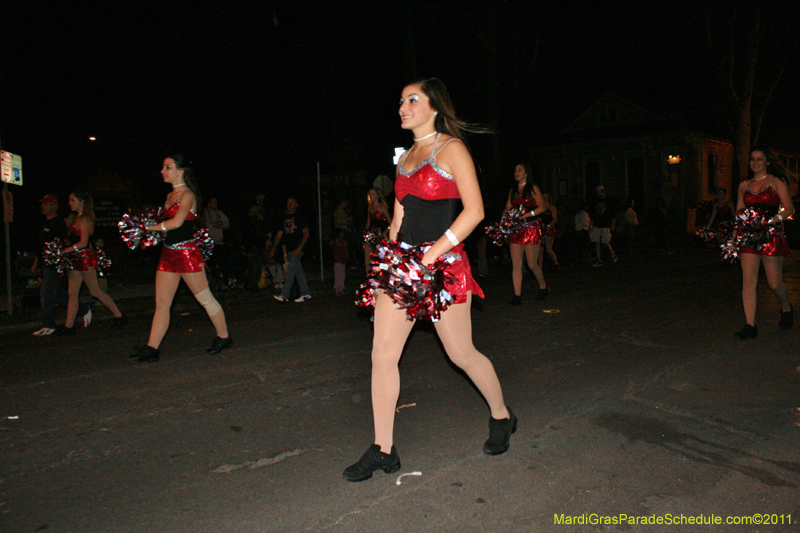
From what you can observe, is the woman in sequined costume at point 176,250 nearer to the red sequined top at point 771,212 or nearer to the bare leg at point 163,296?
the bare leg at point 163,296

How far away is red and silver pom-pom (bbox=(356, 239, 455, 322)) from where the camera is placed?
10.0 feet

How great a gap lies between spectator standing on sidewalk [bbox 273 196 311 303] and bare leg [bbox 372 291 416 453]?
271 inches

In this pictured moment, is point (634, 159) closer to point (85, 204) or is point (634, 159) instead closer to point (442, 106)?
point (85, 204)

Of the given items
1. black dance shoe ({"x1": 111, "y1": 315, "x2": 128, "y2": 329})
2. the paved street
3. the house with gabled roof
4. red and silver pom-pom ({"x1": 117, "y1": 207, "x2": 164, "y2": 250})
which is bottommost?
the paved street

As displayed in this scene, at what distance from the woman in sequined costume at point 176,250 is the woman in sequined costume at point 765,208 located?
18.0 ft

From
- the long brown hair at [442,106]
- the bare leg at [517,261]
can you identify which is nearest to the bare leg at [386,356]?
the long brown hair at [442,106]

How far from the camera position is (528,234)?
8.56 metres

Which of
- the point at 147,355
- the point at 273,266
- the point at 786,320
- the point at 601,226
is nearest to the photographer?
the point at 147,355

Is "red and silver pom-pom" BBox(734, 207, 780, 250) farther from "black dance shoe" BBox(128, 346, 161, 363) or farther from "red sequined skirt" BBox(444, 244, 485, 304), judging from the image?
"black dance shoe" BBox(128, 346, 161, 363)

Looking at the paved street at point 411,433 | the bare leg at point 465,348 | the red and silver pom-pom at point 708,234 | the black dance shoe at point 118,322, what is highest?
the red and silver pom-pom at point 708,234

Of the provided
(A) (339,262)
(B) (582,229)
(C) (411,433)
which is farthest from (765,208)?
(B) (582,229)

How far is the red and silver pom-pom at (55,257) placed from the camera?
7.26 m

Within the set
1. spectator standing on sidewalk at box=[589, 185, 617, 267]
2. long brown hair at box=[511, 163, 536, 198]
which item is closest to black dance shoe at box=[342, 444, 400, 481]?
long brown hair at box=[511, 163, 536, 198]

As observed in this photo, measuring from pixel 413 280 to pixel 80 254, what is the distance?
588cm
